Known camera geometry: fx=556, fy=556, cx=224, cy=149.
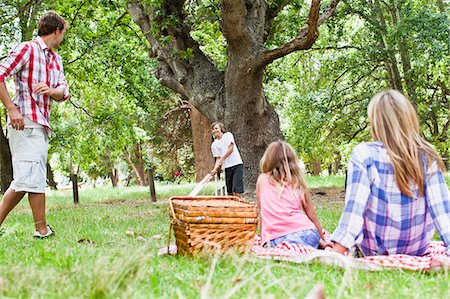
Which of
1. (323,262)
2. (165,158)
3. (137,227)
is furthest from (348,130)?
(323,262)

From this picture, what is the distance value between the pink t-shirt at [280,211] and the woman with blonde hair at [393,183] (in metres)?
0.84

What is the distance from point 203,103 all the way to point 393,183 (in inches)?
310

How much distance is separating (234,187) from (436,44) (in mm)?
5247

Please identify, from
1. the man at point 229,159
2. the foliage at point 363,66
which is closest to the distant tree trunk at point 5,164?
the foliage at point 363,66

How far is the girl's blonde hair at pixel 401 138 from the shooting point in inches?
135

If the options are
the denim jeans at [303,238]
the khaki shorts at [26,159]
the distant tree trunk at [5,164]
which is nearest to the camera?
the denim jeans at [303,238]

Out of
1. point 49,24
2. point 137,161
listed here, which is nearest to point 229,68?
point 49,24

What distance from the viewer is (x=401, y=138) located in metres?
3.46

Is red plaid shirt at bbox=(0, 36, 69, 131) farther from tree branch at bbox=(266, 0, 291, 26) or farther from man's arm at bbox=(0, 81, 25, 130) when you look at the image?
tree branch at bbox=(266, 0, 291, 26)

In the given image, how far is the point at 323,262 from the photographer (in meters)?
3.29

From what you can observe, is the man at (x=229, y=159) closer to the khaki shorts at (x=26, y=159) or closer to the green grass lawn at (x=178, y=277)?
the khaki shorts at (x=26, y=159)

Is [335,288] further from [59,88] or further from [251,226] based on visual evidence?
[59,88]

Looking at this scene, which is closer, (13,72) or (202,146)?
(13,72)

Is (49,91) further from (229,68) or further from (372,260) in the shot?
(229,68)
